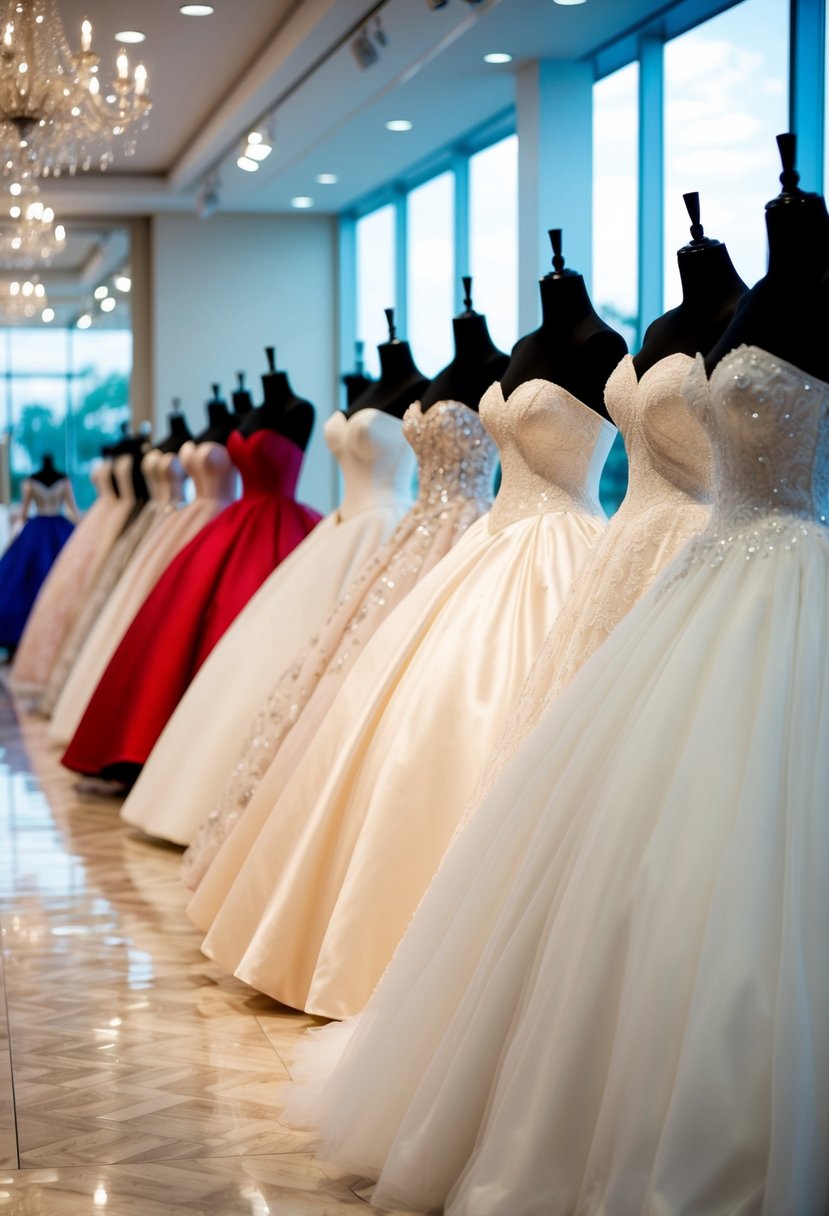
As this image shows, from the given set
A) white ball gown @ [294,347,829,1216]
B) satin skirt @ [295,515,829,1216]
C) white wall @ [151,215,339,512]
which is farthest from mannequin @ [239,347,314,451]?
white wall @ [151,215,339,512]

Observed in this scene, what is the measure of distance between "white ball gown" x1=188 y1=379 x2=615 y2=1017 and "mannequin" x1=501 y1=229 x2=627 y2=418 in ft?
0.15

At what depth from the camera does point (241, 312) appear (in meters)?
11.2

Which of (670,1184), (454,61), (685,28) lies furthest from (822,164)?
(670,1184)

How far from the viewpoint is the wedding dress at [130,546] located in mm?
7957

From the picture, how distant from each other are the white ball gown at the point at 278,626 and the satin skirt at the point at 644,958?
2.52 meters

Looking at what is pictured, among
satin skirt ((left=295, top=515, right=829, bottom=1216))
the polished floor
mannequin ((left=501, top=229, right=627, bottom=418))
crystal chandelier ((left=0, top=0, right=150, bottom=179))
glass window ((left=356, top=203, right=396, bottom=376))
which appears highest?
glass window ((left=356, top=203, right=396, bottom=376))

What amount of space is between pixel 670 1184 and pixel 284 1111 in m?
1.05

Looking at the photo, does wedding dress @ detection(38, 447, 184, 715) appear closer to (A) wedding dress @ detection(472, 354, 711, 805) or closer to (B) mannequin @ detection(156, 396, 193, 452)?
(B) mannequin @ detection(156, 396, 193, 452)

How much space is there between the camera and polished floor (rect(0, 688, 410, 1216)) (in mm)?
2410

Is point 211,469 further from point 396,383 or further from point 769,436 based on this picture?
point 769,436

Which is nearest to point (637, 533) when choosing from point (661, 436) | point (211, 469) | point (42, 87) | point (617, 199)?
point (661, 436)

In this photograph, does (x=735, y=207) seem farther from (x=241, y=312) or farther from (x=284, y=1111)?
(x=241, y=312)

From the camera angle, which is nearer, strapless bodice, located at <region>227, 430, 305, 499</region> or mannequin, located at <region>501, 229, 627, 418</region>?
mannequin, located at <region>501, 229, 627, 418</region>

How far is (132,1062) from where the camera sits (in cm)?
307
